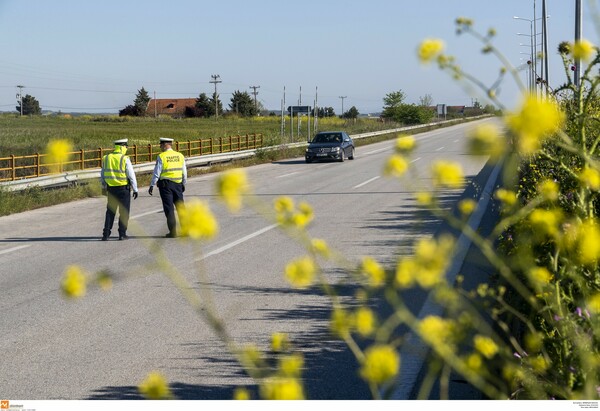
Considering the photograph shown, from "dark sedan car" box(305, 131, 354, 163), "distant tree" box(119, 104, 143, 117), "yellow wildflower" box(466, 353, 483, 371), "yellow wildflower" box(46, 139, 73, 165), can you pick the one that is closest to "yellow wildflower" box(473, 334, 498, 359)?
"yellow wildflower" box(466, 353, 483, 371)

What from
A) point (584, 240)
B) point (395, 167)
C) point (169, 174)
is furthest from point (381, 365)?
point (169, 174)

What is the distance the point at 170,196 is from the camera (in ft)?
47.2

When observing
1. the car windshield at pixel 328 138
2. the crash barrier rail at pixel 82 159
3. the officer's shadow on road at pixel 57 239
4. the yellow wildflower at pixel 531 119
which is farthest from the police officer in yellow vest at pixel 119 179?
the car windshield at pixel 328 138

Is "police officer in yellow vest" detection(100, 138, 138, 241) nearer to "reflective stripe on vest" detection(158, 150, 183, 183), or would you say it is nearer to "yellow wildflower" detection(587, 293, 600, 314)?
"reflective stripe on vest" detection(158, 150, 183, 183)

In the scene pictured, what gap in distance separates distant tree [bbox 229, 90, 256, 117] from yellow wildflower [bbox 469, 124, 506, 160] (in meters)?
143

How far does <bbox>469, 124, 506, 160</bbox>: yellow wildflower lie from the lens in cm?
159

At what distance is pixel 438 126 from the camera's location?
89750 millimetres

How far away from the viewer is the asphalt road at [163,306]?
632 centimetres

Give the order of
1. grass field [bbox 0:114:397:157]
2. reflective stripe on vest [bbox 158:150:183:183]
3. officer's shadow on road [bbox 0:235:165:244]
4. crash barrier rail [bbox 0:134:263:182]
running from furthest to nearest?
grass field [bbox 0:114:397:157]
crash barrier rail [bbox 0:134:263:182]
reflective stripe on vest [bbox 158:150:183:183]
officer's shadow on road [bbox 0:235:165:244]

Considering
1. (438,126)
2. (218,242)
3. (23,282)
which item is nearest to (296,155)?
(218,242)

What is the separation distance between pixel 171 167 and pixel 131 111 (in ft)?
456

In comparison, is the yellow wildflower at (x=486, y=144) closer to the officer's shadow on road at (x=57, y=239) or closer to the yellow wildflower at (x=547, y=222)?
the yellow wildflower at (x=547, y=222)

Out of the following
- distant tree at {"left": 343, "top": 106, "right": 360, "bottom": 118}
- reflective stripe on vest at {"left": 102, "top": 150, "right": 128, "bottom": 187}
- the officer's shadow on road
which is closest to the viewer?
reflective stripe on vest at {"left": 102, "top": 150, "right": 128, "bottom": 187}

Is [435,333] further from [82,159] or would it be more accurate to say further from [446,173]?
[82,159]
